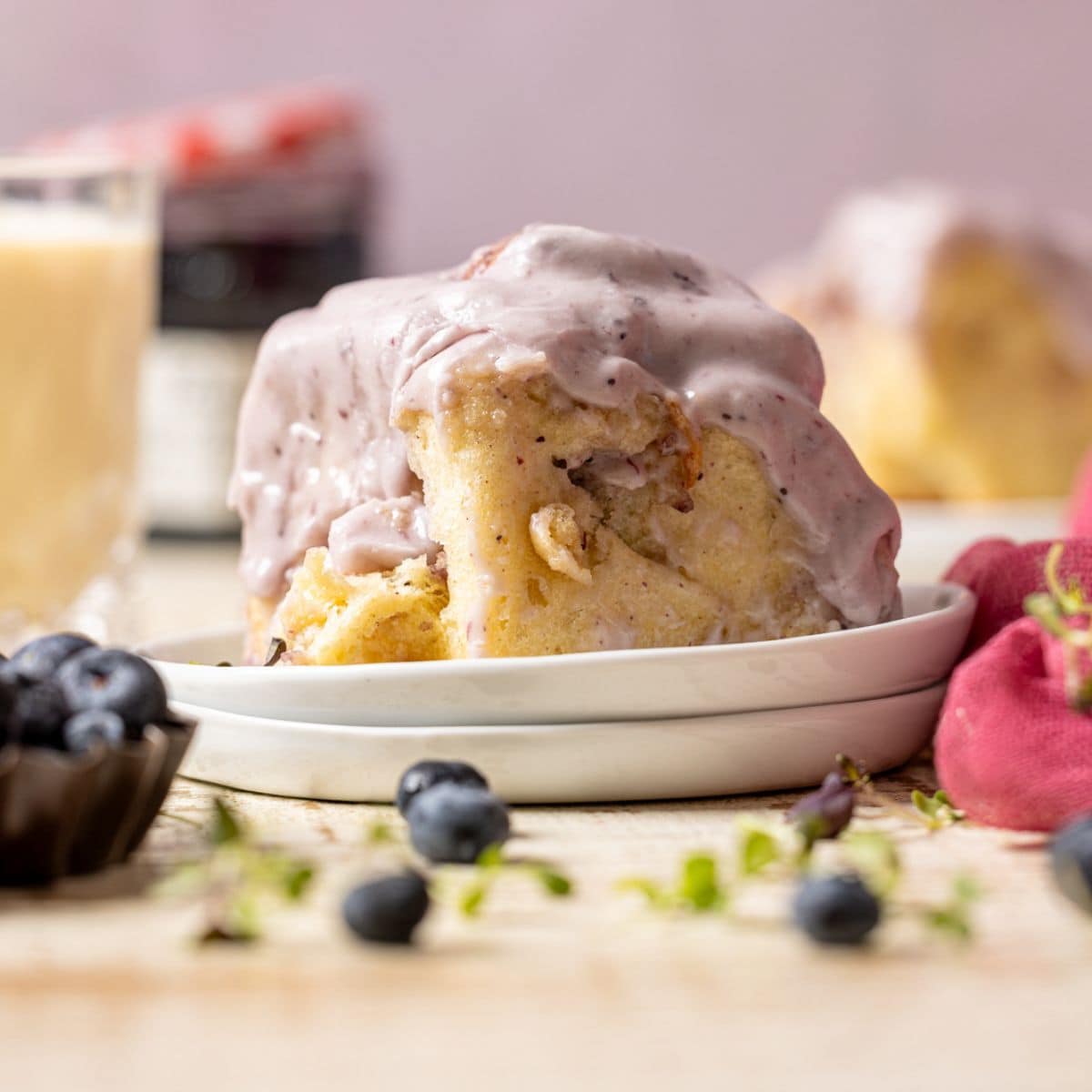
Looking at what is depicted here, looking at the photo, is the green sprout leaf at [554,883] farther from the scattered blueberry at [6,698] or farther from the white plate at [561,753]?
the scattered blueberry at [6,698]

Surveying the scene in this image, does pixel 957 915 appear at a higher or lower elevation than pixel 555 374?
lower

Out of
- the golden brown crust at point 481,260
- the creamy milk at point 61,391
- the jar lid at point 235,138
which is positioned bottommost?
the creamy milk at point 61,391

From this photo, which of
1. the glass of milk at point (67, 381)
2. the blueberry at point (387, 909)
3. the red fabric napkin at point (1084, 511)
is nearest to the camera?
the blueberry at point (387, 909)

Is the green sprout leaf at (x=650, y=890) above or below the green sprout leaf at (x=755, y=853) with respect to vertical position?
below

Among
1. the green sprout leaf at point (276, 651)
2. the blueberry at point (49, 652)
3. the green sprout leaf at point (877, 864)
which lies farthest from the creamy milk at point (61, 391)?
the green sprout leaf at point (877, 864)

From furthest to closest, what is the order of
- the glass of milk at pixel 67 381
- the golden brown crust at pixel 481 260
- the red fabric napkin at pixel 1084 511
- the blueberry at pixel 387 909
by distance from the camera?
the glass of milk at pixel 67 381 → the red fabric napkin at pixel 1084 511 → the golden brown crust at pixel 481 260 → the blueberry at pixel 387 909

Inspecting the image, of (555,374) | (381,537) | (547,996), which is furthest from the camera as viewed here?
(381,537)

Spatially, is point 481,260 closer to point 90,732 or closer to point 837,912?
point 90,732

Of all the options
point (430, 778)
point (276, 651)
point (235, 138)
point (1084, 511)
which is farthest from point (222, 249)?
point (430, 778)
